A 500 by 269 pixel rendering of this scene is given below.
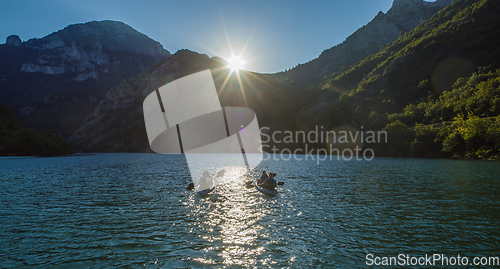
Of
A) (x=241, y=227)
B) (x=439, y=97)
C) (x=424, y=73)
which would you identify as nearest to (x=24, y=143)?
(x=241, y=227)

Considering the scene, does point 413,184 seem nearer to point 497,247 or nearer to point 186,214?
point 497,247

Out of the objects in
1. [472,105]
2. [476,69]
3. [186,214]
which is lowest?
[186,214]

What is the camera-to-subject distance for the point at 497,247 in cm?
1350

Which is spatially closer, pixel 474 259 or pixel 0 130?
pixel 474 259

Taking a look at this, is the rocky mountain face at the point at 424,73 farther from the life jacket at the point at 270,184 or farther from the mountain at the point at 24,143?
the mountain at the point at 24,143

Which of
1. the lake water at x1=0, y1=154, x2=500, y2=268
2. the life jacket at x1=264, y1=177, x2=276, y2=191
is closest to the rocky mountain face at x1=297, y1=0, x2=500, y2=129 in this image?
the lake water at x1=0, y1=154, x2=500, y2=268

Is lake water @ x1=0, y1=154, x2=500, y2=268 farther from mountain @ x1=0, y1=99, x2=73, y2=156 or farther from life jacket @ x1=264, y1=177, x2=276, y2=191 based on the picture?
mountain @ x1=0, y1=99, x2=73, y2=156

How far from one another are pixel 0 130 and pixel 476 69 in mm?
255497

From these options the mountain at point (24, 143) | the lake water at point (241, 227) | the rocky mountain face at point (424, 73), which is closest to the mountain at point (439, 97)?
the rocky mountain face at point (424, 73)

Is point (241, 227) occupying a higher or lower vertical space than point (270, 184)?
lower

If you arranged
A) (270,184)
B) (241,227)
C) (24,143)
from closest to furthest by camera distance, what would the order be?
(241,227), (270,184), (24,143)

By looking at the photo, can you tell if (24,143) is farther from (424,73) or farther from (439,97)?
(424,73)

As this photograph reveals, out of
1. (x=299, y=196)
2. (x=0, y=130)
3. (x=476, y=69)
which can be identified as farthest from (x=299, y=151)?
(x=0, y=130)

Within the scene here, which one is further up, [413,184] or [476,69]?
[476,69]
